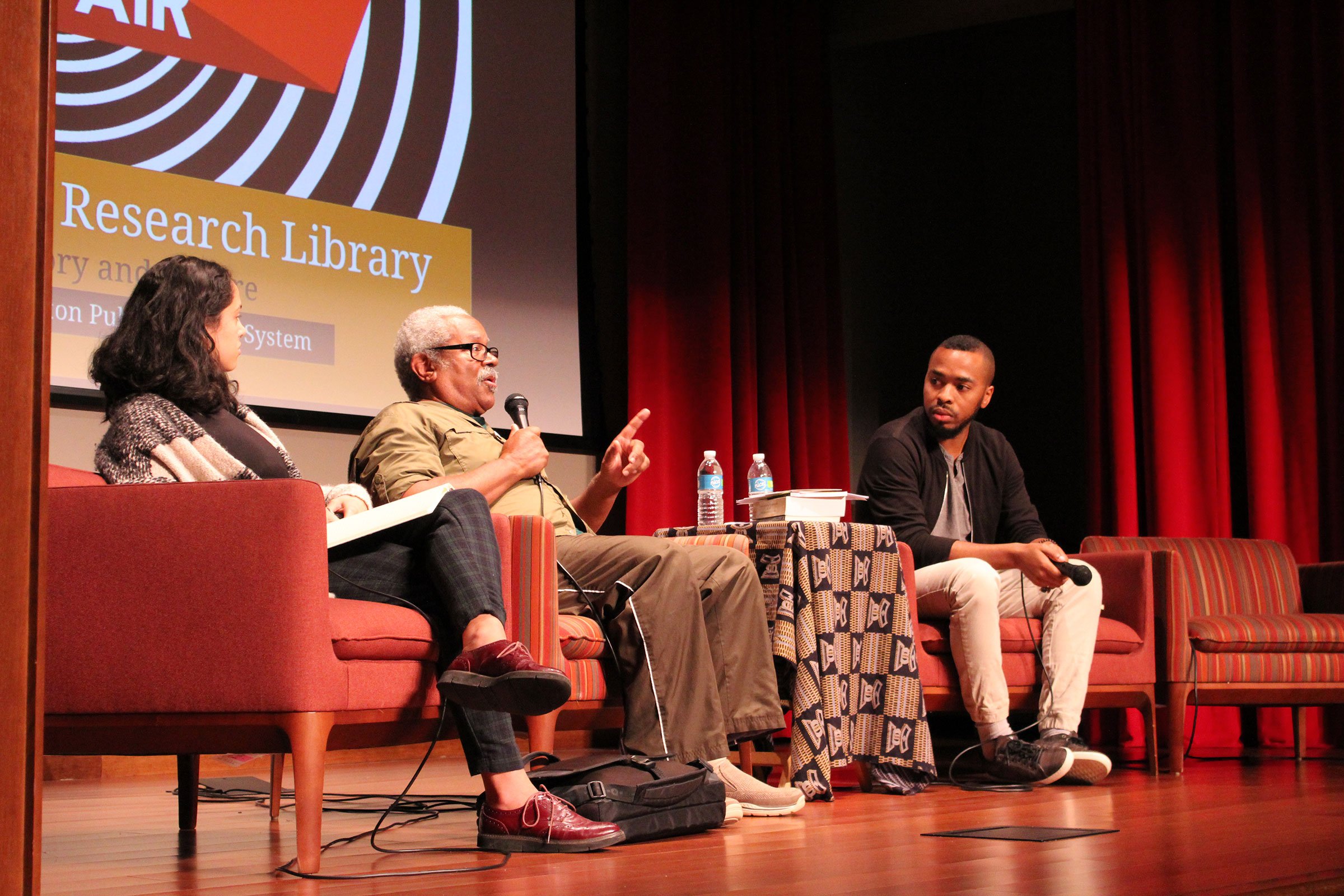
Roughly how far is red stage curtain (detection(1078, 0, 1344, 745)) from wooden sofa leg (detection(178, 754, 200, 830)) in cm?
333

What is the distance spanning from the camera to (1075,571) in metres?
3.25

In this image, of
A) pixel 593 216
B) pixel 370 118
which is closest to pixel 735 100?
pixel 593 216

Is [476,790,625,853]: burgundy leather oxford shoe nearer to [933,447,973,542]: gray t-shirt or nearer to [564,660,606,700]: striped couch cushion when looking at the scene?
[564,660,606,700]: striped couch cushion

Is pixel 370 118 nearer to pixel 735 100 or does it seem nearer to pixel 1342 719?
pixel 735 100

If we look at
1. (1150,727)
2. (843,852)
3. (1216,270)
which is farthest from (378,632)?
(1216,270)

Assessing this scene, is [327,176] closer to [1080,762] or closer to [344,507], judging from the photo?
[344,507]

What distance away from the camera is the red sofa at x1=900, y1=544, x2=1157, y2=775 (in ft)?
10.8

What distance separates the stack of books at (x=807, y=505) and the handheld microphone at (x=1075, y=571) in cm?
56

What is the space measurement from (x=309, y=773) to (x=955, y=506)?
216 cm

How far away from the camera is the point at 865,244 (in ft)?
18.9

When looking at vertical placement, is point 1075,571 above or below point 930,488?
below

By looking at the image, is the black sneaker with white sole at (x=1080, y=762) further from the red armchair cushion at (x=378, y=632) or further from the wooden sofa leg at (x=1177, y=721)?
the red armchair cushion at (x=378, y=632)

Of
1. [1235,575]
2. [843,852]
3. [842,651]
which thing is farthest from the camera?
[1235,575]

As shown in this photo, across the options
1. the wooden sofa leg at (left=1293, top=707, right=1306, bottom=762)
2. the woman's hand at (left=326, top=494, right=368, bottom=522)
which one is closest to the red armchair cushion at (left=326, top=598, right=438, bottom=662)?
the woman's hand at (left=326, top=494, right=368, bottom=522)
